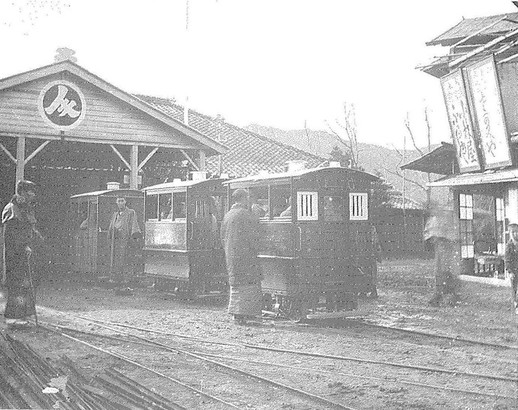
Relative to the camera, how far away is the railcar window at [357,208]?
7883mm

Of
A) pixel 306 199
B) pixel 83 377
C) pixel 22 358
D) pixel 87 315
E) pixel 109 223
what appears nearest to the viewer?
pixel 83 377

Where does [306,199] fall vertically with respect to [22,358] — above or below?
above

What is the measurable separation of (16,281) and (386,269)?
11492 mm

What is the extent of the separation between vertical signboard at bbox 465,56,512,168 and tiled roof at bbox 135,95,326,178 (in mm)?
9149

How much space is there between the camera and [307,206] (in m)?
7.72

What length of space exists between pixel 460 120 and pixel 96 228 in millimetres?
7778

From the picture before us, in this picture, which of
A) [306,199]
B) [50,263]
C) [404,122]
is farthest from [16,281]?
[50,263]

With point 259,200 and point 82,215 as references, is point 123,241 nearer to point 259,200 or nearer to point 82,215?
point 82,215

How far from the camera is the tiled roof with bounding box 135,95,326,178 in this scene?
60.7ft

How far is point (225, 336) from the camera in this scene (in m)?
7.07

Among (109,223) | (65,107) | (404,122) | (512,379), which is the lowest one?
(512,379)

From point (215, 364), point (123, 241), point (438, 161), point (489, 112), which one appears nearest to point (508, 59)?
point (489, 112)

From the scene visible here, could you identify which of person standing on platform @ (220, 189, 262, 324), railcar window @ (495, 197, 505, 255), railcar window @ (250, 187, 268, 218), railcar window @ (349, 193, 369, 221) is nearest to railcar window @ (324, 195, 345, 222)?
railcar window @ (349, 193, 369, 221)

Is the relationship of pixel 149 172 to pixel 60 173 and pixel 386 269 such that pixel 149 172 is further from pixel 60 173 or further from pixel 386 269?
pixel 386 269
